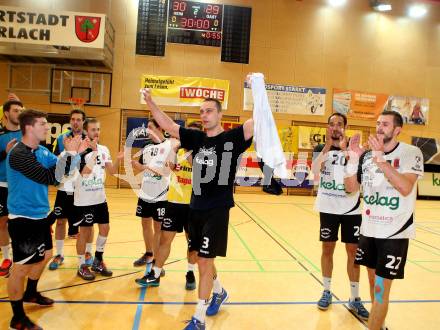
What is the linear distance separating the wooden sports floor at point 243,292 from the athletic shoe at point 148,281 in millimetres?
104

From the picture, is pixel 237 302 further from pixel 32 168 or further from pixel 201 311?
pixel 32 168

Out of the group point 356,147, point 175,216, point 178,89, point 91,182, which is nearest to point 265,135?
point 356,147

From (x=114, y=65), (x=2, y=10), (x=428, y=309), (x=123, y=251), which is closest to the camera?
(x=428, y=309)

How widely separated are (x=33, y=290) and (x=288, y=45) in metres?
15.1

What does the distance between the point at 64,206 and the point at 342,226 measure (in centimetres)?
418

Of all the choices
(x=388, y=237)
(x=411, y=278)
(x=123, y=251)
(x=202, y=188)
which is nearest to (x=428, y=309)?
(x=411, y=278)

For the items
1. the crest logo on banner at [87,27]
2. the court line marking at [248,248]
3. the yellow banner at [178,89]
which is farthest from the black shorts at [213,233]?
the yellow banner at [178,89]

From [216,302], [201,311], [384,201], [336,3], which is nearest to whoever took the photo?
[384,201]

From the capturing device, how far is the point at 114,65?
14984 millimetres

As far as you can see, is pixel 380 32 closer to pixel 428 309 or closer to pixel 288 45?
pixel 288 45

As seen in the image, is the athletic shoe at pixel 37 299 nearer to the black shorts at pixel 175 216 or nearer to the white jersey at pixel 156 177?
the black shorts at pixel 175 216

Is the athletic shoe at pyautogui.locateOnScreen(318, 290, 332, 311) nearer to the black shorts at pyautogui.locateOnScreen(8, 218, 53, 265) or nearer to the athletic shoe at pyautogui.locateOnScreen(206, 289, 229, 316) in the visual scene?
the athletic shoe at pyautogui.locateOnScreen(206, 289, 229, 316)

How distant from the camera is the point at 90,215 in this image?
196 inches

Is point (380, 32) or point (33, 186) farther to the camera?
point (380, 32)
